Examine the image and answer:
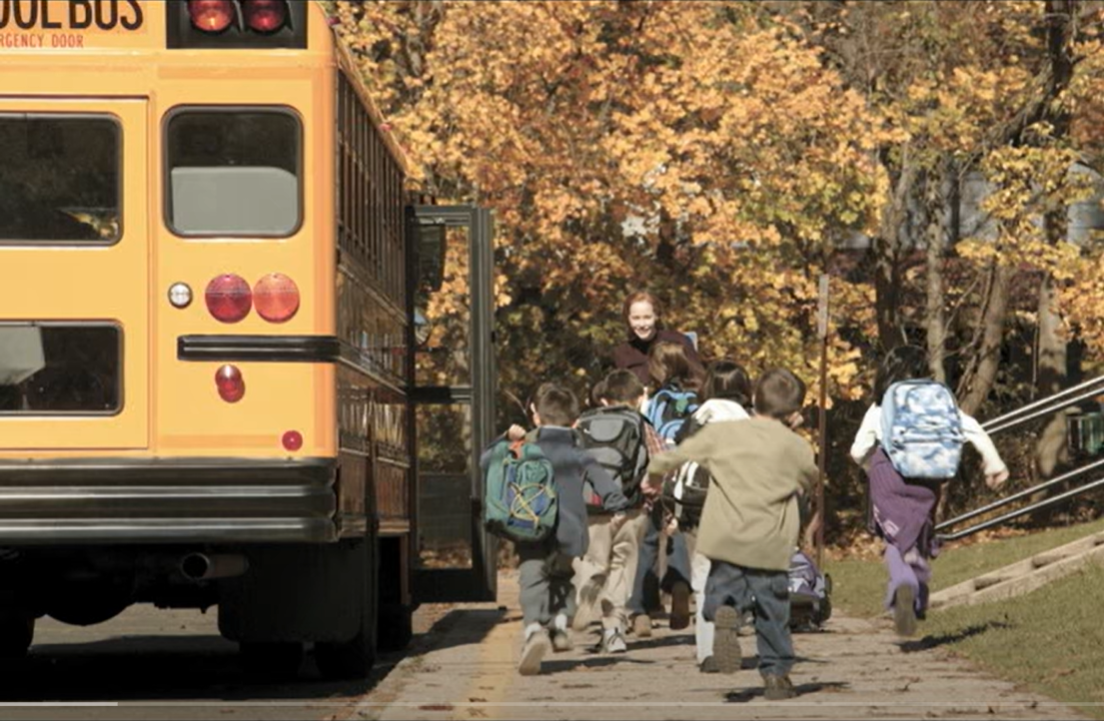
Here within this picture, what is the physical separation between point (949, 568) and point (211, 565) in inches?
443

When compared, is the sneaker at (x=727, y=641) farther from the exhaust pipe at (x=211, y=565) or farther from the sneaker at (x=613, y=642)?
the sneaker at (x=613, y=642)

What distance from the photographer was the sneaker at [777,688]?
35.7ft

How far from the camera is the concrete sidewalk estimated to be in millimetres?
10359

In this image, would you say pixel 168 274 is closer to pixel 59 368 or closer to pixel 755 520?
pixel 59 368

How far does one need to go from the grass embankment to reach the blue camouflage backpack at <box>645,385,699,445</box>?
5.79ft

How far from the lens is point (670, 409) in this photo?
14992 mm

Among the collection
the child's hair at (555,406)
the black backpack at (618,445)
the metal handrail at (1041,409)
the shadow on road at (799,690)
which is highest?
the child's hair at (555,406)

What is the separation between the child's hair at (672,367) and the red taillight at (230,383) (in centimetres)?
446

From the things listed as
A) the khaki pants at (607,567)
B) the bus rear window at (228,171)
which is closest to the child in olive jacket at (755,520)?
the bus rear window at (228,171)

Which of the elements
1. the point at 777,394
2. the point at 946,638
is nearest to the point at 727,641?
the point at 777,394

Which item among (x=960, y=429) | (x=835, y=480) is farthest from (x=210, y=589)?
(x=835, y=480)

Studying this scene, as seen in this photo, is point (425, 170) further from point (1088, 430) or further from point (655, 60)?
point (1088, 430)

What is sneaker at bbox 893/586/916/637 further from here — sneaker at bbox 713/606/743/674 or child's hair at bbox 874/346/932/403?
sneaker at bbox 713/606/743/674

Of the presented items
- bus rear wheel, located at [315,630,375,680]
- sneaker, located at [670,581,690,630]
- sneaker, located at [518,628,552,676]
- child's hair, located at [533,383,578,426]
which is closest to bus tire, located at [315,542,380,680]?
bus rear wheel, located at [315,630,375,680]
